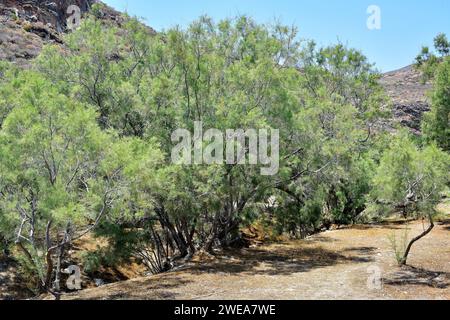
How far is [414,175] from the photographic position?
11797 millimetres

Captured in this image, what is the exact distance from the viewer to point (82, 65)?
55.0 ft

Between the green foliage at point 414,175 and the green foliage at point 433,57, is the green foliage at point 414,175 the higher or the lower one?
the lower one

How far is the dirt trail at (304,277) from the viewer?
36.1 ft

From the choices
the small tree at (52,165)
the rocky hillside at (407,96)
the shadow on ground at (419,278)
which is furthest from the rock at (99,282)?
the rocky hillside at (407,96)

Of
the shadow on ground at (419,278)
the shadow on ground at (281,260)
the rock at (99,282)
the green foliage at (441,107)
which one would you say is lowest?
the rock at (99,282)

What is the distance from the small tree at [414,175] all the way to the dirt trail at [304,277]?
217cm

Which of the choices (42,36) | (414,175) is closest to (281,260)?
(414,175)

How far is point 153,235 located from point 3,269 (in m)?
5.34

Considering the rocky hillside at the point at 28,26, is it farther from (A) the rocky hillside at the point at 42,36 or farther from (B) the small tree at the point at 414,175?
(B) the small tree at the point at 414,175

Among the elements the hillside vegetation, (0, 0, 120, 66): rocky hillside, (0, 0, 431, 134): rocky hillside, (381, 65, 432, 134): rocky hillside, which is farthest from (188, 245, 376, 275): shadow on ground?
(381, 65, 432, 134): rocky hillside

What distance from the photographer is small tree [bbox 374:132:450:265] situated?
458 inches

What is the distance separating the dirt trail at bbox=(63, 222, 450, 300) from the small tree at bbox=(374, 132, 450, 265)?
2.17 metres
